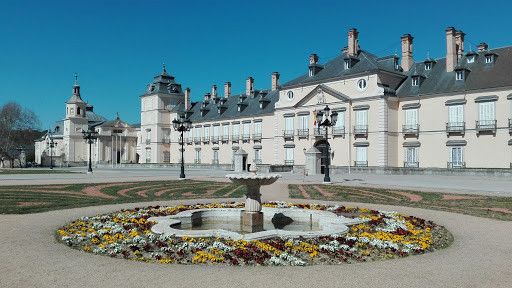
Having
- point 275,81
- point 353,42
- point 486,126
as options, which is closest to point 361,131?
point 353,42

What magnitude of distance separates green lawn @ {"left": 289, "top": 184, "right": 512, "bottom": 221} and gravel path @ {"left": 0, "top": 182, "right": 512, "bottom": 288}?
6116 millimetres

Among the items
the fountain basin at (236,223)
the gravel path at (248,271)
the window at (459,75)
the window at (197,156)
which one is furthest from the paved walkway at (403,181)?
the window at (197,156)

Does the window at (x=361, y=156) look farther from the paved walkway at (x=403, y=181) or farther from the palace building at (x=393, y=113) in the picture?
the paved walkway at (x=403, y=181)

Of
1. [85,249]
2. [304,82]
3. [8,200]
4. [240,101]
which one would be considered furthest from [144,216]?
[240,101]

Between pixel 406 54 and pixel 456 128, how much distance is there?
11893mm

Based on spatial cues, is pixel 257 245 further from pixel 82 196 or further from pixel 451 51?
pixel 451 51

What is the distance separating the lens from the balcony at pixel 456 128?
41531 millimetres

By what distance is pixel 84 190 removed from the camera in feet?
74.9

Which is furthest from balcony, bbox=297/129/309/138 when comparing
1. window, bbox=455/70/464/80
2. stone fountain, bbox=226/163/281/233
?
stone fountain, bbox=226/163/281/233

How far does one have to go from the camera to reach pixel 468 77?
42.0 meters

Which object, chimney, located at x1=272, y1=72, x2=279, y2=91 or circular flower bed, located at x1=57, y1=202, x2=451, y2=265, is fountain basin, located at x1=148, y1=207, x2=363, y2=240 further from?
chimney, located at x1=272, y1=72, x2=279, y2=91

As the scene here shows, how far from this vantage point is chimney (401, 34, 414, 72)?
162ft

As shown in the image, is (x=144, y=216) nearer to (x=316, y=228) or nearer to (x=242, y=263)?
(x=316, y=228)

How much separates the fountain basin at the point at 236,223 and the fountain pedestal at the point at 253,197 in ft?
0.65
